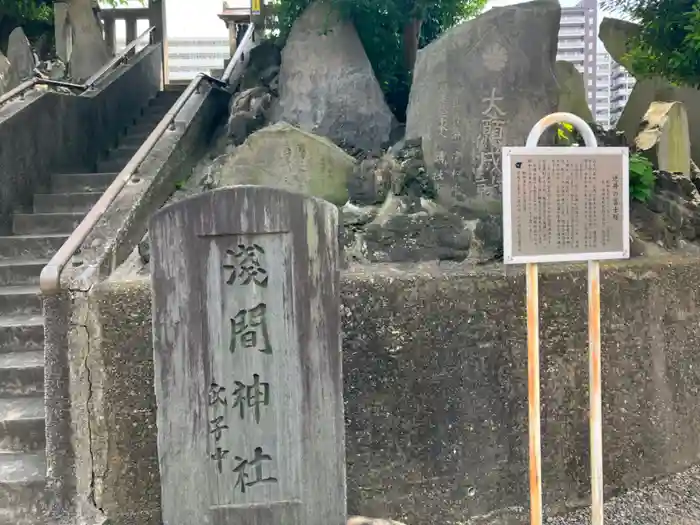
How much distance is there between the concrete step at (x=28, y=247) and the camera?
6004mm

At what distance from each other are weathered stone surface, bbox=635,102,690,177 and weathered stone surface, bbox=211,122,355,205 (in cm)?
302

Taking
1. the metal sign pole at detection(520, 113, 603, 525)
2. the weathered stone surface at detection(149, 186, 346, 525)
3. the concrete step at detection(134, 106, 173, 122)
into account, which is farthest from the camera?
the concrete step at detection(134, 106, 173, 122)

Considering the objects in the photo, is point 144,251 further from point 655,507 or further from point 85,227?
point 655,507

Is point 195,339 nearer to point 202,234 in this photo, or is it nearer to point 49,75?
point 202,234

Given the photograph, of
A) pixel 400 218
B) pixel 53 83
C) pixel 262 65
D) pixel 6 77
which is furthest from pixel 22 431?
pixel 6 77

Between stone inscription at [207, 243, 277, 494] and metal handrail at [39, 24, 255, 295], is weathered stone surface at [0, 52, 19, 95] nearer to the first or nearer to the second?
metal handrail at [39, 24, 255, 295]

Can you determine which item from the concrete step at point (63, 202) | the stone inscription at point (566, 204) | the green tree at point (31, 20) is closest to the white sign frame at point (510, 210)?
the stone inscription at point (566, 204)

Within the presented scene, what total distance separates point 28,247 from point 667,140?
20.4 feet

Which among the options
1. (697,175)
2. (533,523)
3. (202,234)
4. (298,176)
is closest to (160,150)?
(298,176)

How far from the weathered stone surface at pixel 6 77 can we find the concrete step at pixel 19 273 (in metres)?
3.93

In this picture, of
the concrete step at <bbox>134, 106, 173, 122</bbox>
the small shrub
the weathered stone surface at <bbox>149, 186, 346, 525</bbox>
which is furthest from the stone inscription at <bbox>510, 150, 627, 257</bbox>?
the concrete step at <bbox>134, 106, 173, 122</bbox>

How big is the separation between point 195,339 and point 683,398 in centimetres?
381

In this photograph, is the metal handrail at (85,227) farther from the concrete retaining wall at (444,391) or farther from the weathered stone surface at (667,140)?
the weathered stone surface at (667,140)

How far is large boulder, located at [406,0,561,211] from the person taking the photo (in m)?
4.71
